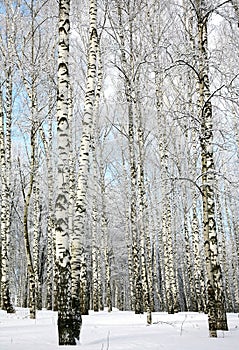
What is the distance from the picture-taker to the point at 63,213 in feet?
18.6

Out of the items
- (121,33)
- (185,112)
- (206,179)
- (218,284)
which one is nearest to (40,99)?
(121,33)

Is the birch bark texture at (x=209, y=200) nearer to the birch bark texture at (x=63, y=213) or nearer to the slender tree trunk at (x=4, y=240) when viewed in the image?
the birch bark texture at (x=63, y=213)

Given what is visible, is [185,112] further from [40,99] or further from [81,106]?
[81,106]

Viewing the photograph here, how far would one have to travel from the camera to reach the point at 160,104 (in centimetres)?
1396

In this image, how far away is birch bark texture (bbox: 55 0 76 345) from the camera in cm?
536

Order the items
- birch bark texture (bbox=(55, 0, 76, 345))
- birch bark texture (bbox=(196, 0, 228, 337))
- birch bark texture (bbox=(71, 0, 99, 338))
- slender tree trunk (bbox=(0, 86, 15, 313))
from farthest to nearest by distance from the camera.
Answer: slender tree trunk (bbox=(0, 86, 15, 313)), birch bark texture (bbox=(196, 0, 228, 337)), birch bark texture (bbox=(71, 0, 99, 338)), birch bark texture (bbox=(55, 0, 76, 345))

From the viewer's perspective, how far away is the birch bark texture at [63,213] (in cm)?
536

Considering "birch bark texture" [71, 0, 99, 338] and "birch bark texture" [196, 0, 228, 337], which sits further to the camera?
"birch bark texture" [196, 0, 228, 337]

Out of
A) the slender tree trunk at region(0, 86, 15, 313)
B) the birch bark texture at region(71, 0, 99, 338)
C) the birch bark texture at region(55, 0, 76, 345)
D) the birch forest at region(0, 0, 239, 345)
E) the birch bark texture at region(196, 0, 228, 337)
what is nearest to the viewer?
the birch bark texture at region(55, 0, 76, 345)

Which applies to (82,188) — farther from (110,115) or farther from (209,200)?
(110,115)

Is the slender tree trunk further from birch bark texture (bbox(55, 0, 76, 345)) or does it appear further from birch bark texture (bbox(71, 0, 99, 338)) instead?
birch bark texture (bbox(55, 0, 76, 345))

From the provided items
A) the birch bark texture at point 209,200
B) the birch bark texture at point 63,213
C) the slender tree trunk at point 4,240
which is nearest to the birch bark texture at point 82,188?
the birch bark texture at point 63,213

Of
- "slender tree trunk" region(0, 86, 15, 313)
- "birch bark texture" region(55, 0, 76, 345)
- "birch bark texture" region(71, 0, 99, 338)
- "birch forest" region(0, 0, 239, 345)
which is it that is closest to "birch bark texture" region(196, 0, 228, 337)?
"birch forest" region(0, 0, 239, 345)

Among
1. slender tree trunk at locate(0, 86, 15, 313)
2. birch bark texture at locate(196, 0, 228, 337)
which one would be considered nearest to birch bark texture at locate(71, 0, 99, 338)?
birch bark texture at locate(196, 0, 228, 337)
